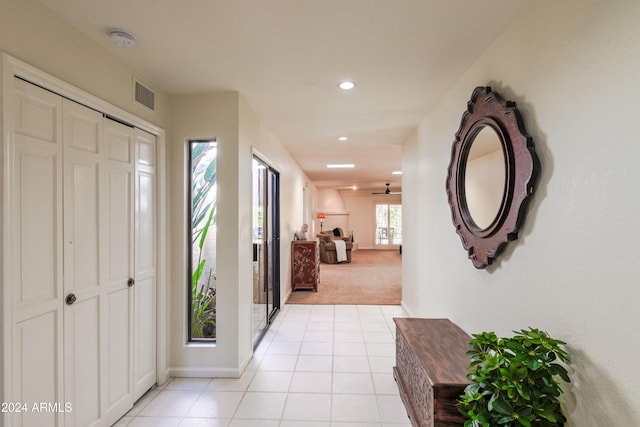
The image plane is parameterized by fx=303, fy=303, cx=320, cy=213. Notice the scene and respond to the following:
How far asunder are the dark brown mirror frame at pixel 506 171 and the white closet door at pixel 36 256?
97.9 inches

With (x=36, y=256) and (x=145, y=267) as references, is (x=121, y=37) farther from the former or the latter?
(x=145, y=267)

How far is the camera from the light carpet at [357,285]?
5246mm

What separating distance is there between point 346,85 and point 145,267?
2259 millimetres

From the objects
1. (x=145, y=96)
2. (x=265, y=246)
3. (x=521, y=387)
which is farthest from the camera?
(x=265, y=246)

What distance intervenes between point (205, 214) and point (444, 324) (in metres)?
2.30

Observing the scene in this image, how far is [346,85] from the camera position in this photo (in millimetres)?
2592

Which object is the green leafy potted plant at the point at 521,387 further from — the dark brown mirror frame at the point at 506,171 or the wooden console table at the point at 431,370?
the dark brown mirror frame at the point at 506,171

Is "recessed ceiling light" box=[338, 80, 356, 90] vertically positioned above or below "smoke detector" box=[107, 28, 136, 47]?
above

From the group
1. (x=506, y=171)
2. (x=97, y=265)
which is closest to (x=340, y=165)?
(x=506, y=171)

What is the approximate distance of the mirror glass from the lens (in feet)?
5.98

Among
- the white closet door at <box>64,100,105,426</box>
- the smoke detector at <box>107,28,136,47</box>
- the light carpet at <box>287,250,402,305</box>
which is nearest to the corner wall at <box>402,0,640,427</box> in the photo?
the smoke detector at <box>107,28,136,47</box>

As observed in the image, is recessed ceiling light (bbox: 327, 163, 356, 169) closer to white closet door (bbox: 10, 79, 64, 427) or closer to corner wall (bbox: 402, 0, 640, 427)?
corner wall (bbox: 402, 0, 640, 427)

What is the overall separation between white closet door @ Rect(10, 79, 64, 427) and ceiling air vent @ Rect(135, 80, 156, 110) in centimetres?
75

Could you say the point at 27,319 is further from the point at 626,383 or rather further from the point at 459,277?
the point at 459,277
